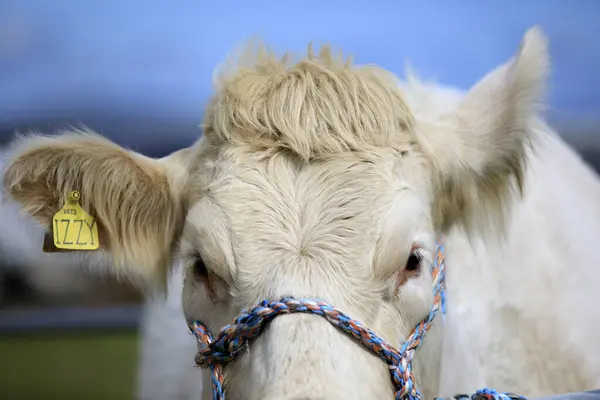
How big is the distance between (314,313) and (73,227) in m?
1.00

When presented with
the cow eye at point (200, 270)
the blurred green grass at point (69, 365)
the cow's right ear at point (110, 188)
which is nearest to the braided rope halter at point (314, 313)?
the cow eye at point (200, 270)

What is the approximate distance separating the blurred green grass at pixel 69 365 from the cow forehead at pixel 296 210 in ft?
16.9

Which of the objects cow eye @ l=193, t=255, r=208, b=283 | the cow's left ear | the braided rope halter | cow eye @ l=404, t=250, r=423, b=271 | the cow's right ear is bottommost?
the braided rope halter

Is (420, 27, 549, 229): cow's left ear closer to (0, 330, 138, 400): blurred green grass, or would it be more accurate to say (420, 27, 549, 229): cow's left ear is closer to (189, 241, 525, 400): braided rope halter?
(189, 241, 525, 400): braided rope halter

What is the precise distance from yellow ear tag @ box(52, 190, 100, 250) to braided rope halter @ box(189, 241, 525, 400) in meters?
0.56

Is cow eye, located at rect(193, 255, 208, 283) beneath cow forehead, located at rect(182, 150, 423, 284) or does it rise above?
beneath

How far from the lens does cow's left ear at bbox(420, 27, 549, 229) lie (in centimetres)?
243

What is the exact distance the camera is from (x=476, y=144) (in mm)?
2479

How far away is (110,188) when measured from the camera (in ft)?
8.06

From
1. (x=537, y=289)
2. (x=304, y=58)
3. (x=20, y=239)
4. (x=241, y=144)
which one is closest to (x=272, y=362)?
(x=241, y=144)

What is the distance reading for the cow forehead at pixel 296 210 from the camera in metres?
2.00

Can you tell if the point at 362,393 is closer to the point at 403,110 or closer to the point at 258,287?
the point at 258,287

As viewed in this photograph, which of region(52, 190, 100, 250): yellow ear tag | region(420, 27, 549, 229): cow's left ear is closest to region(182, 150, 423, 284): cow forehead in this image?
region(420, 27, 549, 229): cow's left ear

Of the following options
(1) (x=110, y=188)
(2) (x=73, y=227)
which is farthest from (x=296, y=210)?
(2) (x=73, y=227)
